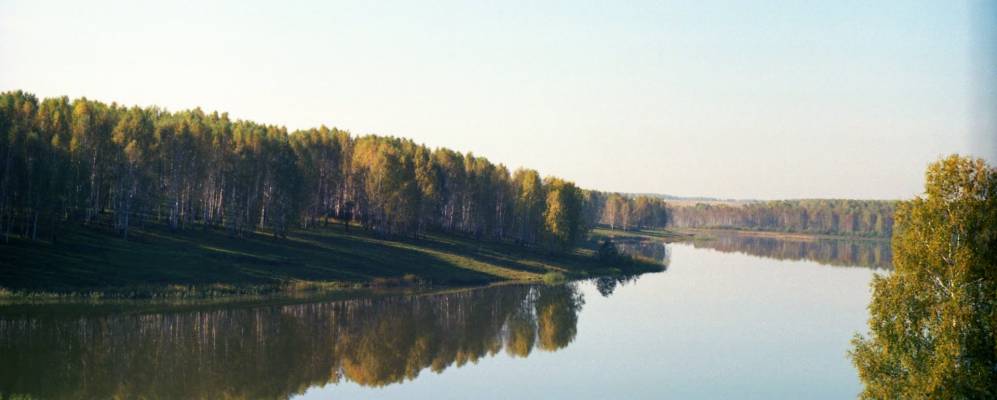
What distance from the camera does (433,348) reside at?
55.4 m

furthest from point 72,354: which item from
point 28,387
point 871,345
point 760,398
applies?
point 871,345

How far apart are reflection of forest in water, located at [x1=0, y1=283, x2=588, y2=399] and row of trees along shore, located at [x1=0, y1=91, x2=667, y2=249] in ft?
82.5

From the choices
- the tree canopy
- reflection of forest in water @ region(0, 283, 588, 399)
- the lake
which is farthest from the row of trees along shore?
the tree canopy

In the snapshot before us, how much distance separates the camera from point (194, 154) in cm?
9125

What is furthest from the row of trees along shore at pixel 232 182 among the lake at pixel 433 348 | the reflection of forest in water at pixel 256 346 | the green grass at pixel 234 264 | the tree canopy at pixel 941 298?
the tree canopy at pixel 941 298

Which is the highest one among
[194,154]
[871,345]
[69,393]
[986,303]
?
[194,154]

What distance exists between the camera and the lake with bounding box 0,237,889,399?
43.1 m

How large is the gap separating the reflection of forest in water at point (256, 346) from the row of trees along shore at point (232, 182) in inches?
990

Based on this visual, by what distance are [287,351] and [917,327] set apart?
35.1m

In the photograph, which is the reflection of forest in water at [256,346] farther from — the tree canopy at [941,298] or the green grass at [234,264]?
the tree canopy at [941,298]

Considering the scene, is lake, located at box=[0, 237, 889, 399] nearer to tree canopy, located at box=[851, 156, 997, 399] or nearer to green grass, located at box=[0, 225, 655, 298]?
green grass, located at box=[0, 225, 655, 298]

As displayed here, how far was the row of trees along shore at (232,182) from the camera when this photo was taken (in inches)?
2950

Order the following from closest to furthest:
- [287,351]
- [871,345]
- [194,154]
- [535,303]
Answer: [871,345], [287,351], [535,303], [194,154]

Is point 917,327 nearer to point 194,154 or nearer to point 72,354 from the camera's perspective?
point 72,354
